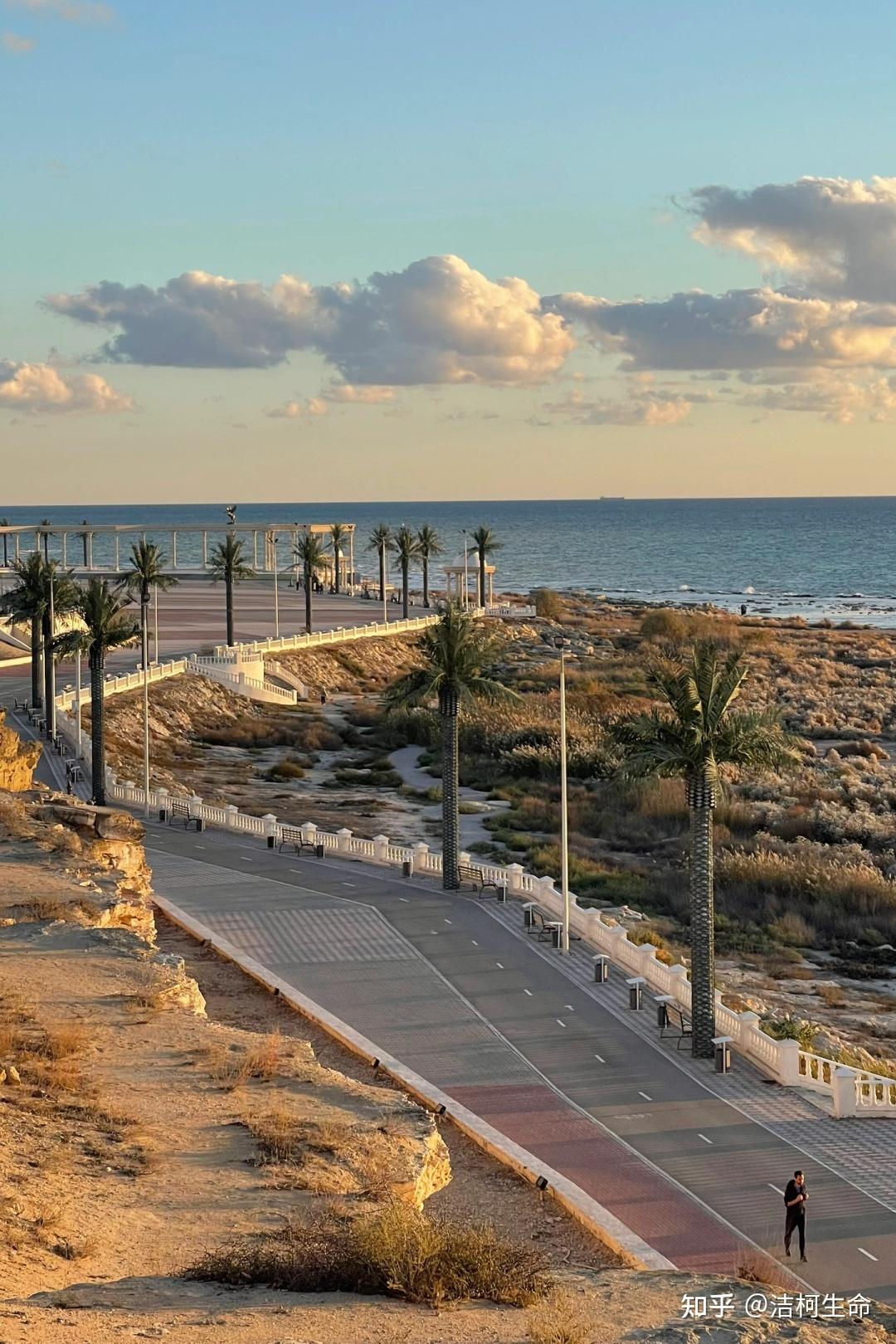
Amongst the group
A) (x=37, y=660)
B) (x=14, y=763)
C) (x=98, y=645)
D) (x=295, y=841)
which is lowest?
(x=295, y=841)

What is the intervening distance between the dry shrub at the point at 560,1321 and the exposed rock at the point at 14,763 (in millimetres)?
23942

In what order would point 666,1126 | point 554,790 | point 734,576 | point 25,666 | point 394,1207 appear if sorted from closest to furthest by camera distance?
1. point 394,1207
2. point 666,1126
3. point 554,790
4. point 25,666
5. point 734,576

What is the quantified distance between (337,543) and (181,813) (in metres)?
A: 73.7

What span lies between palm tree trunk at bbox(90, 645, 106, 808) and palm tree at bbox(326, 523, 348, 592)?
227ft

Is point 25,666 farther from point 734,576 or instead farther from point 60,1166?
point 734,576

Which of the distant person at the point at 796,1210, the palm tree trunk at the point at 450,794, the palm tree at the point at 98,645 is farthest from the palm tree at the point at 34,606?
the distant person at the point at 796,1210

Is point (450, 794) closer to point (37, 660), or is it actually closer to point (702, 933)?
point (702, 933)

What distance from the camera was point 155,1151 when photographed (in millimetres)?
15211

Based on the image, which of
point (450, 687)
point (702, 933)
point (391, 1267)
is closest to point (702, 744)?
point (702, 933)

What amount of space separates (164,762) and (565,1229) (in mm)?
40246

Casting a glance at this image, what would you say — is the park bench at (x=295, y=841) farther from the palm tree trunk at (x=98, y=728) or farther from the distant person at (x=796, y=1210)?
the distant person at (x=796, y=1210)

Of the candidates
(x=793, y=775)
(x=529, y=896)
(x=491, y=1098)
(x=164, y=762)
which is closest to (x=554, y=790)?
(x=793, y=775)

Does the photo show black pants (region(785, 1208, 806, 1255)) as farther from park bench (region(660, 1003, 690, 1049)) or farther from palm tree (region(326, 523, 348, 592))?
palm tree (region(326, 523, 348, 592))

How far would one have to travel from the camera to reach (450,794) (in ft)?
111
